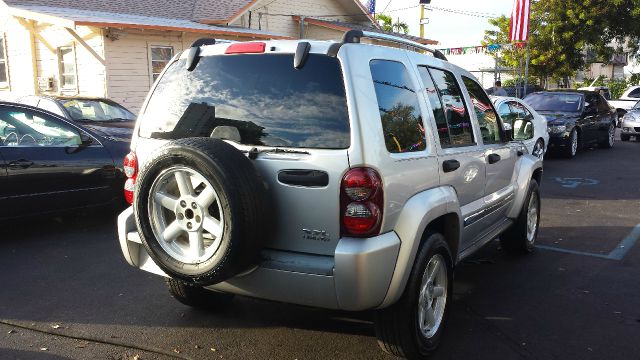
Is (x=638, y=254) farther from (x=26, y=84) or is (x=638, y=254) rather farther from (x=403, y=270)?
(x=26, y=84)

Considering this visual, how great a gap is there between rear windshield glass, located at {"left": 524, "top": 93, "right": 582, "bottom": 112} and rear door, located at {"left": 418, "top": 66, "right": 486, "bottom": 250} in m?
10.7

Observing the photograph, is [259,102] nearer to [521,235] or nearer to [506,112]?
[521,235]

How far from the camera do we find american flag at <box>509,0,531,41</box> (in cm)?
1716

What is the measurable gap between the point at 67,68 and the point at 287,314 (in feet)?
45.4

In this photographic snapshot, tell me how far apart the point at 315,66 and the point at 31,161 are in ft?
13.7

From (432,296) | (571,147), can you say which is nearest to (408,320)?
(432,296)

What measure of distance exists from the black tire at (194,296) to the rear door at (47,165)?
2752 millimetres

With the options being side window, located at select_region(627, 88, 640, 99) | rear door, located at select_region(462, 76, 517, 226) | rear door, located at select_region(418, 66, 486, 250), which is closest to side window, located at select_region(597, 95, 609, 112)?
side window, located at select_region(627, 88, 640, 99)

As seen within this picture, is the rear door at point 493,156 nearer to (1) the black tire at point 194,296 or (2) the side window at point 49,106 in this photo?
(1) the black tire at point 194,296

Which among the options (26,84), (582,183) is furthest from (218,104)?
(26,84)

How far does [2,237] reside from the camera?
6.40 meters

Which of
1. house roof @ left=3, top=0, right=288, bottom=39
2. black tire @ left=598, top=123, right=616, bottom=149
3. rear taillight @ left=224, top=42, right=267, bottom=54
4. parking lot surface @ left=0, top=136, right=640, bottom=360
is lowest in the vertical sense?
parking lot surface @ left=0, top=136, right=640, bottom=360

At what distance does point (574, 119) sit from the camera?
13.4 meters

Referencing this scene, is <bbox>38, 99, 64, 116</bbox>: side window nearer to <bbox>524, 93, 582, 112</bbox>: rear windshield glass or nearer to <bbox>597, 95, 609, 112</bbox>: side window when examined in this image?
<bbox>524, 93, 582, 112</bbox>: rear windshield glass
